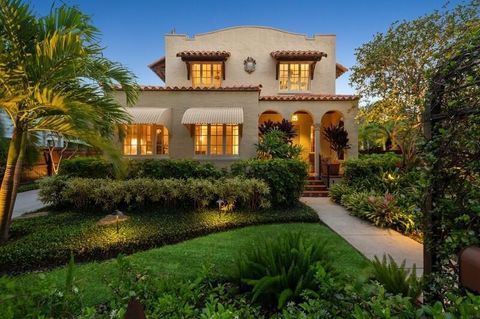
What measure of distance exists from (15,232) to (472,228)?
35.9ft

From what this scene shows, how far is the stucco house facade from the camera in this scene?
15359mm

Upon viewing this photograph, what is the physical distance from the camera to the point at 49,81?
7.28m

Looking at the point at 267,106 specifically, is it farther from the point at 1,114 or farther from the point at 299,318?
the point at 299,318

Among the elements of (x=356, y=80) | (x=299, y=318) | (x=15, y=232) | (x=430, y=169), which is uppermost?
(x=356, y=80)

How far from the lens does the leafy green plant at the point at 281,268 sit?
407cm

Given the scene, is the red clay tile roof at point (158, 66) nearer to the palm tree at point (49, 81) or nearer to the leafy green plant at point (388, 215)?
the palm tree at point (49, 81)

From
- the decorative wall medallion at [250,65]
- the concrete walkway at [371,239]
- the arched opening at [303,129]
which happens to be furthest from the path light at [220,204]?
the decorative wall medallion at [250,65]

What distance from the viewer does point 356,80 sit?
54.1ft

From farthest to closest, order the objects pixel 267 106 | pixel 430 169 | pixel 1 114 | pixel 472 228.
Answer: pixel 267 106 → pixel 1 114 → pixel 430 169 → pixel 472 228

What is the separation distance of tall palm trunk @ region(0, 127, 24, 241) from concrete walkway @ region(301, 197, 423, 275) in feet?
31.9

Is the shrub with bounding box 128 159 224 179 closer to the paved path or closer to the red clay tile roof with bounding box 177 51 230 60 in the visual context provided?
the paved path

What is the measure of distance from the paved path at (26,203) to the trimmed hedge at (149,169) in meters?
2.21

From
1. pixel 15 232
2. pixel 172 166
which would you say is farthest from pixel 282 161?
pixel 15 232

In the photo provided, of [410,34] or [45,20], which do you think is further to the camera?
[410,34]
